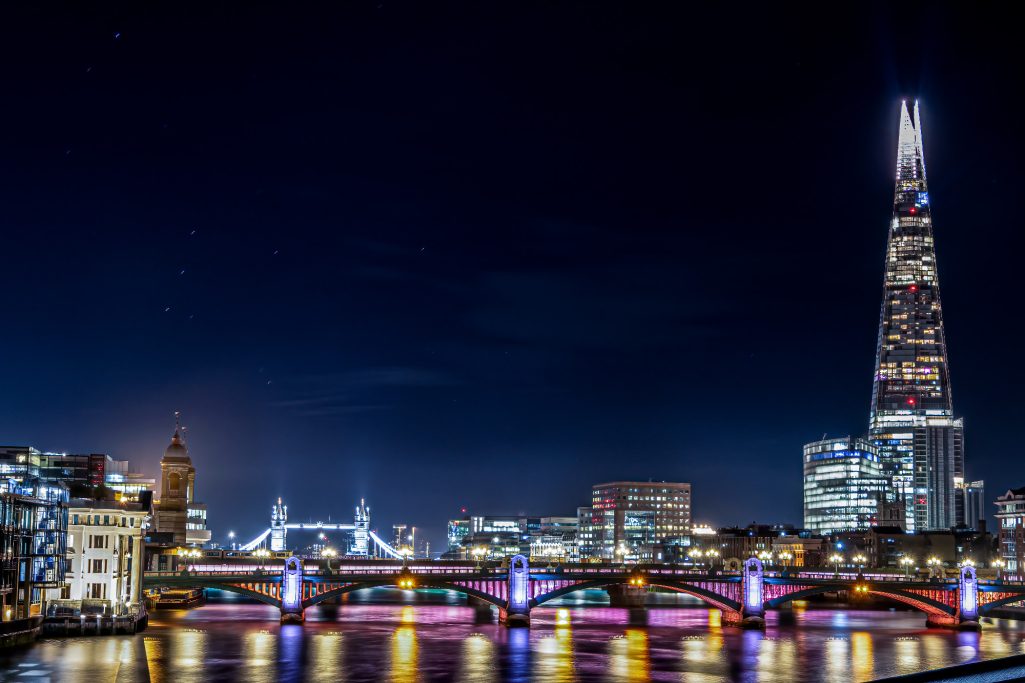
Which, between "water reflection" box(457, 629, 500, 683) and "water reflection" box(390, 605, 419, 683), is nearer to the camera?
"water reflection" box(457, 629, 500, 683)

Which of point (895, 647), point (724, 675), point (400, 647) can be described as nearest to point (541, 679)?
point (724, 675)

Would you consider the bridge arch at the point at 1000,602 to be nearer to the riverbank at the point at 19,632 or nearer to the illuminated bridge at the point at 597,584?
the illuminated bridge at the point at 597,584

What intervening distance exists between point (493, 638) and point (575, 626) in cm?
1934

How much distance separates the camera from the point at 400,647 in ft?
412

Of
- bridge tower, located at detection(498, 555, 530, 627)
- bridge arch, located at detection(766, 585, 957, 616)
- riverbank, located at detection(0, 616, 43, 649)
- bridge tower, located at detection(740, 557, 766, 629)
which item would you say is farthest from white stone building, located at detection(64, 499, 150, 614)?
bridge arch, located at detection(766, 585, 957, 616)

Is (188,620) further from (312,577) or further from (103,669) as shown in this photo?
(103,669)

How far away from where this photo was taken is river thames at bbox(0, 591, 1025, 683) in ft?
341

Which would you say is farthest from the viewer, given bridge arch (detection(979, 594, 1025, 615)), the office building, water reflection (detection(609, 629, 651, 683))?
bridge arch (detection(979, 594, 1025, 615))

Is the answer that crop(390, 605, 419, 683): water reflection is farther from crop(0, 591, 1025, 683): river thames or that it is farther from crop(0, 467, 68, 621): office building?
crop(0, 467, 68, 621): office building

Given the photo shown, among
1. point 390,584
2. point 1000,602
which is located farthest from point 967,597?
point 390,584

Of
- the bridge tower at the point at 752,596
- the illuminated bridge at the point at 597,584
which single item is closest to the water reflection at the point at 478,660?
the illuminated bridge at the point at 597,584

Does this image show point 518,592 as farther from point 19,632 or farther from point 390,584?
point 19,632

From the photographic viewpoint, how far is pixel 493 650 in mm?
123000

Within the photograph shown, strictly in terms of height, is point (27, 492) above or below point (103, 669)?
above
